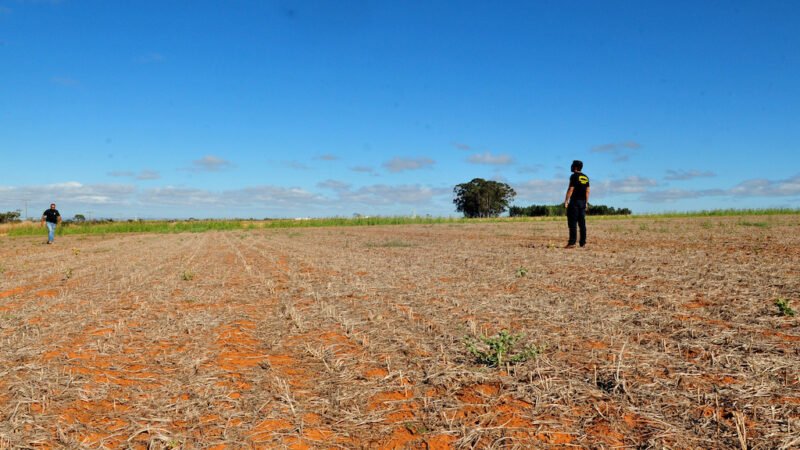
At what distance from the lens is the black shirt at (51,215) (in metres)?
25.9

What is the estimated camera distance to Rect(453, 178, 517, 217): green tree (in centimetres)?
10919

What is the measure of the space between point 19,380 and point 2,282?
28.4ft

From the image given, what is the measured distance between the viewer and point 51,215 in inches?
1027

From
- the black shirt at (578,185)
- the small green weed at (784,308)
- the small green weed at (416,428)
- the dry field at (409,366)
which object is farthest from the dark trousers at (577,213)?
the small green weed at (416,428)

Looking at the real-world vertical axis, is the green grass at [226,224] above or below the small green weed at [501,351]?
above

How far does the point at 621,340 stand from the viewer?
4.54 m

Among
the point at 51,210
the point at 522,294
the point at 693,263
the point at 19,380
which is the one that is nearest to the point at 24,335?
the point at 19,380

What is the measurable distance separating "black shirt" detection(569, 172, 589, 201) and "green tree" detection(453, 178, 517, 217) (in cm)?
9448

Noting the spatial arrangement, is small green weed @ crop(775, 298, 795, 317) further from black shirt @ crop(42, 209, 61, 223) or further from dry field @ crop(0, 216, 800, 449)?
black shirt @ crop(42, 209, 61, 223)

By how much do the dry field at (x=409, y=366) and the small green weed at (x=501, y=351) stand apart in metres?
0.09

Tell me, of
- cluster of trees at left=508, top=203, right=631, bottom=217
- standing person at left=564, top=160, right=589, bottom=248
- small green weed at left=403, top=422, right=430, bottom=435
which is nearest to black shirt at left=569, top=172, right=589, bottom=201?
standing person at left=564, top=160, right=589, bottom=248

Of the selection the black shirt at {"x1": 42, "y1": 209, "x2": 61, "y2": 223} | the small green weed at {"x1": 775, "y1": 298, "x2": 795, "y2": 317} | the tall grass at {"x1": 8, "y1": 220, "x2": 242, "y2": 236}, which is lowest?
the small green weed at {"x1": 775, "y1": 298, "x2": 795, "y2": 317}

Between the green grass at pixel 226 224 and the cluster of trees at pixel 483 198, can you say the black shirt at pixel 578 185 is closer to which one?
the green grass at pixel 226 224

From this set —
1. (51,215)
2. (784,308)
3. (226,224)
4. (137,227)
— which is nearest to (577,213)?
(784,308)
